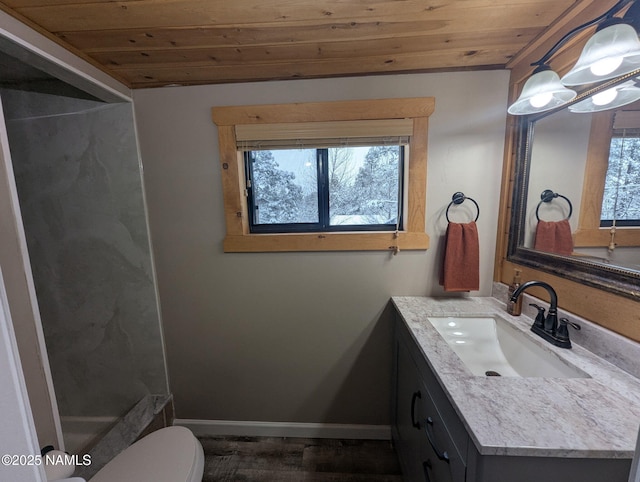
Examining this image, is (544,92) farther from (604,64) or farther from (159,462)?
(159,462)

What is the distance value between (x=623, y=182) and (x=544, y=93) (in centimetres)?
42

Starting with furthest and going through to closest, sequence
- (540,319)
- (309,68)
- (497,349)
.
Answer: (309,68) < (497,349) < (540,319)

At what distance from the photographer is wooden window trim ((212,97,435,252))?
1.36 metres

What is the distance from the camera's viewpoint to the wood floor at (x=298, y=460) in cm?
140

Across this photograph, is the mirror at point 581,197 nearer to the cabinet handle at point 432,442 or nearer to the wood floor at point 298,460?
the cabinet handle at point 432,442

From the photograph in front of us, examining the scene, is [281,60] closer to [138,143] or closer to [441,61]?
[441,61]

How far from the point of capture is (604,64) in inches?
29.9

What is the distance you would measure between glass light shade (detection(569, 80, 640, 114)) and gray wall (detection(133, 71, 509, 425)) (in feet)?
1.39

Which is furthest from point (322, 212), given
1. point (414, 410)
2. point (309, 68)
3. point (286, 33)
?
point (414, 410)

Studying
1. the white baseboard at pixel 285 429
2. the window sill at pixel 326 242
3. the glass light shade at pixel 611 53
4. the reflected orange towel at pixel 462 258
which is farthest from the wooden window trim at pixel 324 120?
the white baseboard at pixel 285 429

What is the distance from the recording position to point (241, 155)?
1.47 m

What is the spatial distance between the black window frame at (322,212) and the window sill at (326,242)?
0.27 feet

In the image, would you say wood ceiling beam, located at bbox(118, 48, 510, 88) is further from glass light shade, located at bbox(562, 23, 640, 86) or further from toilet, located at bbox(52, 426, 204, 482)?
toilet, located at bbox(52, 426, 204, 482)

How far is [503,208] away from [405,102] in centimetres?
81
